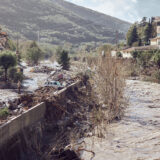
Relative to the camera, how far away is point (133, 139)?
11.9 metres

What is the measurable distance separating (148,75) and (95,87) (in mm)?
20543

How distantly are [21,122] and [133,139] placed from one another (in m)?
5.31

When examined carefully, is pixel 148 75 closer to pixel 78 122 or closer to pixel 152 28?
pixel 78 122

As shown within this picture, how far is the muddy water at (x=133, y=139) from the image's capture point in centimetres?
1025

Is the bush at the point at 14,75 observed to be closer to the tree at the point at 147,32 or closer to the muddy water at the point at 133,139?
the muddy water at the point at 133,139

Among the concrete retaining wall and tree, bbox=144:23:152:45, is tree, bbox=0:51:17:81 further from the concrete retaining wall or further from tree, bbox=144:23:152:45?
tree, bbox=144:23:152:45

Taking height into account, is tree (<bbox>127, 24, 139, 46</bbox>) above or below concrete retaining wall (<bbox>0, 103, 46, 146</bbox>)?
above

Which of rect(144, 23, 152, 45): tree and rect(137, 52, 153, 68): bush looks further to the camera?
rect(144, 23, 152, 45): tree

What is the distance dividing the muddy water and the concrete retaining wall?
2978mm

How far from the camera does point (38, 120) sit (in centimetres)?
1327

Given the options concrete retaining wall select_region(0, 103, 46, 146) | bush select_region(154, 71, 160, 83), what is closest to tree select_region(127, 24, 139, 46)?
bush select_region(154, 71, 160, 83)

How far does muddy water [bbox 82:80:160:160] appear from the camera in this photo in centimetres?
1025

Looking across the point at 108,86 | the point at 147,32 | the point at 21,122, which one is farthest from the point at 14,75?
the point at 147,32

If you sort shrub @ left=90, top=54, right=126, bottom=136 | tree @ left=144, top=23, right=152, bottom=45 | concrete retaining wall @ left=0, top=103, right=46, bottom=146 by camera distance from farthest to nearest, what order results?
tree @ left=144, top=23, right=152, bottom=45
shrub @ left=90, top=54, right=126, bottom=136
concrete retaining wall @ left=0, top=103, right=46, bottom=146
